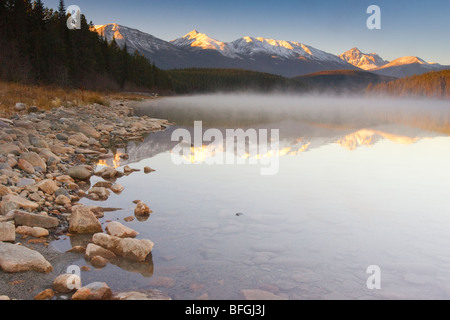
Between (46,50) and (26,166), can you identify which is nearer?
(26,166)

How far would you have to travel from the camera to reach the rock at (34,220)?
6.05 meters

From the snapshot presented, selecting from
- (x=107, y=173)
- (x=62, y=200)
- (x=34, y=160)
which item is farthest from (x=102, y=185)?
(x=34, y=160)

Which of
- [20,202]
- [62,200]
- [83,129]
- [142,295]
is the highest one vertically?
[83,129]

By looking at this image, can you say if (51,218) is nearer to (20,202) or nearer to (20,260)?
(20,202)

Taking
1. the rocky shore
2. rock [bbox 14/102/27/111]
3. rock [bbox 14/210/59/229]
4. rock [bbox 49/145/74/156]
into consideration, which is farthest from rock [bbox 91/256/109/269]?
rock [bbox 14/102/27/111]

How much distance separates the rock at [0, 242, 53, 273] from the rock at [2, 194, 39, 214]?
1.71 m

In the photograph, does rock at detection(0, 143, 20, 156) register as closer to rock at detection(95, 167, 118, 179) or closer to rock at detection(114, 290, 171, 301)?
rock at detection(95, 167, 118, 179)

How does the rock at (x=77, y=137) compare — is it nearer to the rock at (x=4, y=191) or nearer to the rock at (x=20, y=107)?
the rock at (x=20, y=107)

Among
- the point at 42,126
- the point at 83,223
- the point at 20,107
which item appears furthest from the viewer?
the point at 20,107

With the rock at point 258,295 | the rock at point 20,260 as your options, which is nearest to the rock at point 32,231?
the rock at point 20,260

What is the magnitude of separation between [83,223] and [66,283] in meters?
1.97

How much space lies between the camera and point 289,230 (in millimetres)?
6871
